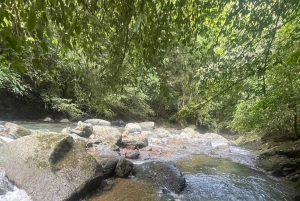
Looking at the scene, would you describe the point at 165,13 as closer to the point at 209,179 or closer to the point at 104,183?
the point at 104,183

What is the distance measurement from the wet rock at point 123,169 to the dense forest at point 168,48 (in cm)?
167

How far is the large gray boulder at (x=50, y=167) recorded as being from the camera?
3.68 m

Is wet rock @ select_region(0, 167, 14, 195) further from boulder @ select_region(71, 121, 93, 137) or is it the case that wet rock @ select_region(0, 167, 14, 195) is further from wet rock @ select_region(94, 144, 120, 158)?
boulder @ select_region(71, 121, 93, 137)

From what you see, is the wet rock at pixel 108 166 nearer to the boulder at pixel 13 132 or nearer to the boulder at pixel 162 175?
the boulder at pixel 162 175

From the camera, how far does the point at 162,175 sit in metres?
5.04

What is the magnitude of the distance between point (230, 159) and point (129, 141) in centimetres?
375

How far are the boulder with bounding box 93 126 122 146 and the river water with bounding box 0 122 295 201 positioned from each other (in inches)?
64.1

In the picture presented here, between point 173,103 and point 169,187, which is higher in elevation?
point 173,103

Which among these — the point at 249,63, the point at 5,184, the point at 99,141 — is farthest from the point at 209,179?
the point at 5,184

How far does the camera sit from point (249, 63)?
11.6 feet

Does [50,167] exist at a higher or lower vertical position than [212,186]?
higher

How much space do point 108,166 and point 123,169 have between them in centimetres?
37

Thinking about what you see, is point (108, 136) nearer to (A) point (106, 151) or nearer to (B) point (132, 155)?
(A) point (106, 151)

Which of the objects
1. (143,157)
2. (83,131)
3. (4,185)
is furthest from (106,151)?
(4,185)
